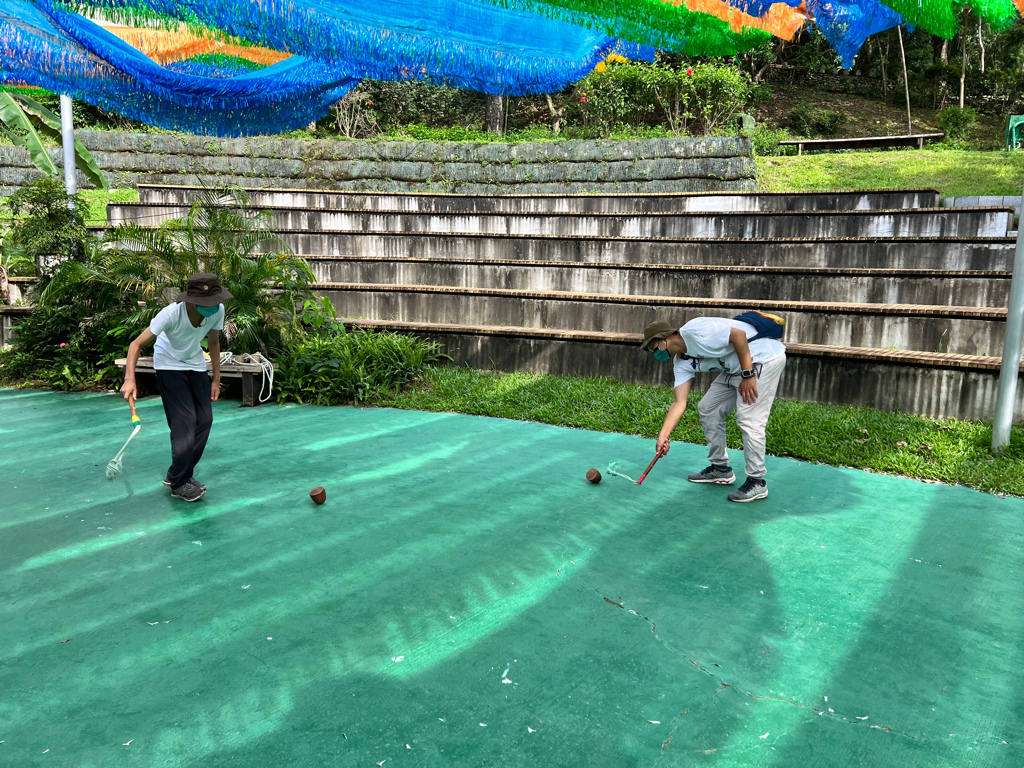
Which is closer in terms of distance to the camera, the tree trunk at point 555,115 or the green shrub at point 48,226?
the green shrub at point 48,226

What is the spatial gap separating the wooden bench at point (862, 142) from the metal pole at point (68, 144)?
42.2 feet

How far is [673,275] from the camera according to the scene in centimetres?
806

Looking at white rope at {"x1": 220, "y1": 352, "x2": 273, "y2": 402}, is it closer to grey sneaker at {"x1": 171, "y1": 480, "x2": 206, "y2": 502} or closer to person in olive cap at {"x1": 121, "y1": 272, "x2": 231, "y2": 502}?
person in olive cap at {"x1": 121, "y1": 272, "x2": 231, "y2": 502}

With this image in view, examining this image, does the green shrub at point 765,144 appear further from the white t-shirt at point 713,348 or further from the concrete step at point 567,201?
the white t-shirt at point 713,348

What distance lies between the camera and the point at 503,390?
6.99 m

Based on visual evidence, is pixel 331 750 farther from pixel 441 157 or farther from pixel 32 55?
pixel 441 157

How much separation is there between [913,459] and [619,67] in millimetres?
10395

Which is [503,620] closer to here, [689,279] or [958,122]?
[689,279]

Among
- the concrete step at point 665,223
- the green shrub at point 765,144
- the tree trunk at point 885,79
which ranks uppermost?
the tree trunk at point 885,79

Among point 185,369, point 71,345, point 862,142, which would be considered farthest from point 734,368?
point 862,142

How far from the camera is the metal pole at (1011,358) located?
4852 millimetres

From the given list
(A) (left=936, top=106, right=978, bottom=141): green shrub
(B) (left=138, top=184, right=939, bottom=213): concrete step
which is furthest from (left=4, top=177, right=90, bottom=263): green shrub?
(A) (left=936, top=106, right=978, bottom=141): green shrub

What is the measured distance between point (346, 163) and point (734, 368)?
380 inches

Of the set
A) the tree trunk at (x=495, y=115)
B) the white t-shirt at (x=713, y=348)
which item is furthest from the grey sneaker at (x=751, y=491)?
the tree trunk at (x=495, y=115)
